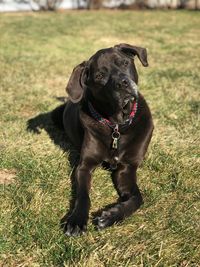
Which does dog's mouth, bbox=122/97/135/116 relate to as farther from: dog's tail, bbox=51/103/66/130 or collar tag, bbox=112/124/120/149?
dog's tail, bbox=51/103/66/130

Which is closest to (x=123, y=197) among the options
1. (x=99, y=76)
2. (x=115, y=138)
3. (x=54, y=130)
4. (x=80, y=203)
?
(x=80, y=203)

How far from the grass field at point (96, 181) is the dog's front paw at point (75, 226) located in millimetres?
46

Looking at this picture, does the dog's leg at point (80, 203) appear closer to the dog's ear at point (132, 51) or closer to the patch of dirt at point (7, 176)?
the patch of dirt at point (7, 176)

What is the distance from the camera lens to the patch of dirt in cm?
397

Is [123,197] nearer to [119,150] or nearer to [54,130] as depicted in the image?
[119,150]

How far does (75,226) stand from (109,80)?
1271mm

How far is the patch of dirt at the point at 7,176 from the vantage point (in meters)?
3.97

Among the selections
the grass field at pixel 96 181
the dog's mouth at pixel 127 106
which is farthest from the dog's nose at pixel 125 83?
the grass field at pixel 96 181

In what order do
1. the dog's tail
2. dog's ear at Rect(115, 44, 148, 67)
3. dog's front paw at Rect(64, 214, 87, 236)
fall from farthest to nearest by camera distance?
the dog's tail < dog's ear at Rect(115, 44, 148, 67) < dog's front paw at Rect(64, 214, 87, 236)

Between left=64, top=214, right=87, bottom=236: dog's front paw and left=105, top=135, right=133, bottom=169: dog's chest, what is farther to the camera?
left=105, top=135, right=133, bottom=169: dog's chest

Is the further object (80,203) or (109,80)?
(109,80)

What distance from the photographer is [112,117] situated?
396 cm

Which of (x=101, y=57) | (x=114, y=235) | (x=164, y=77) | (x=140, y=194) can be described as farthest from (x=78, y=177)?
(x=164, y=77)

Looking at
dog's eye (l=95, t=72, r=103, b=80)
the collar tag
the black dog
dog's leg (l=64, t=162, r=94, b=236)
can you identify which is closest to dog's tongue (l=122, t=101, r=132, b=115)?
the black dog
